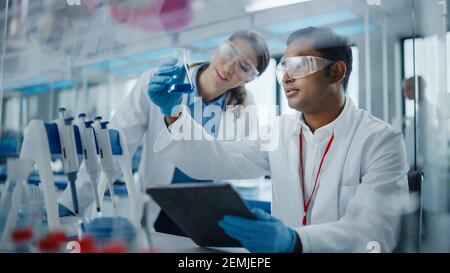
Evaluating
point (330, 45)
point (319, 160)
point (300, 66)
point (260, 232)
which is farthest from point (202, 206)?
point (330, 45)

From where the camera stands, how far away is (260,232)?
1.20m

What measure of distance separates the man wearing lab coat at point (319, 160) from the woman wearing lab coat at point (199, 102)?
0.07m

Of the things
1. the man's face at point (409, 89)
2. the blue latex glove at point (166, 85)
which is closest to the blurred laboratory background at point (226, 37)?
the man's face at point (409, 89)

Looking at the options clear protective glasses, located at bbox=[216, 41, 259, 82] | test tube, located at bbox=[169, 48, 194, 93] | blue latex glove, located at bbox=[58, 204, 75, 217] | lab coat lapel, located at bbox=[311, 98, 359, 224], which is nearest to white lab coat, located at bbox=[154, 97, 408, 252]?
lab coat lapel, located at bbox=[311, 98, 359, 224]

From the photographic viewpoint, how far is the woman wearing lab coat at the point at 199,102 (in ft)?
5.23

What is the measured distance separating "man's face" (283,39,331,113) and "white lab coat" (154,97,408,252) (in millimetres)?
63

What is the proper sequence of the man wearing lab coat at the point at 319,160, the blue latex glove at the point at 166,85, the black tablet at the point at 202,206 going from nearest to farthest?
the black tablet at the point at 202,206
the man wearing lab coat at the point at 319,160
the blue latex glove at the point at 166,85

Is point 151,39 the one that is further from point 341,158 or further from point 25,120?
point 341,158

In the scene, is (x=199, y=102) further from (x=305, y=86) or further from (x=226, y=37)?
(x=305, y=86)

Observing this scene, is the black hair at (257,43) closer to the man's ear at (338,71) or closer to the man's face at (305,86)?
the man's face at (305,86)

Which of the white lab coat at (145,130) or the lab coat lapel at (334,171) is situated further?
the white lab coat at (145,130)

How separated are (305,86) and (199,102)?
16.3 inches

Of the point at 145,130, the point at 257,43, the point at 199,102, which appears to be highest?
the point at 257,43

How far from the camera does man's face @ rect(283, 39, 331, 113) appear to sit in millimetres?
1500
